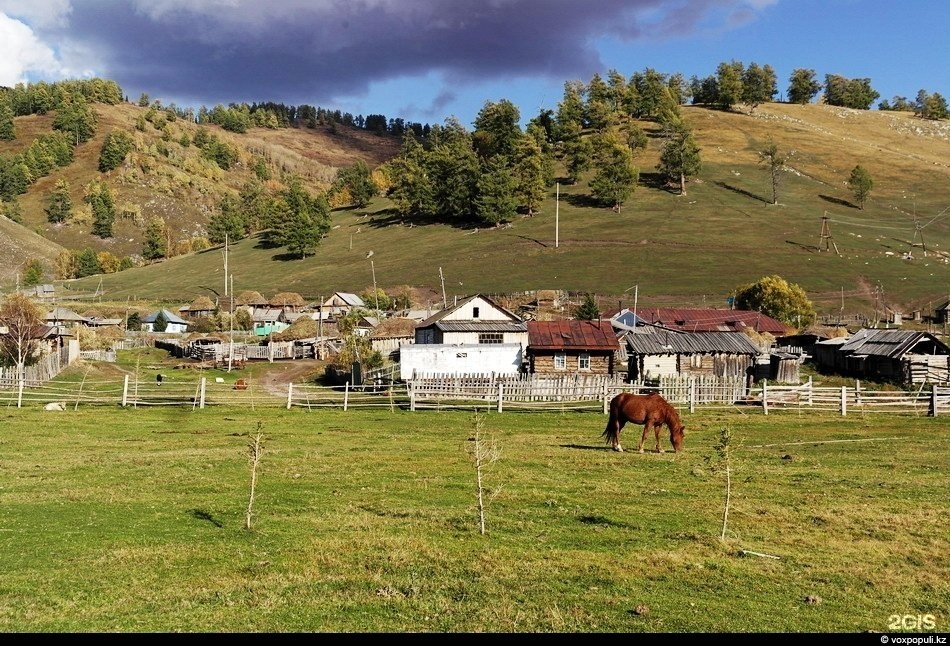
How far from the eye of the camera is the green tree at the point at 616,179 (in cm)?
15625

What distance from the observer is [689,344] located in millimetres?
50469

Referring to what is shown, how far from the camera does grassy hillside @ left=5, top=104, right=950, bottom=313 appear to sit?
111 metres

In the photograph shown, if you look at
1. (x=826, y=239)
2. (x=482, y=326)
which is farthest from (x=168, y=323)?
(x=826, y=239)

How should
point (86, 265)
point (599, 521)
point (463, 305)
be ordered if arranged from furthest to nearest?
point (86, 265)
point (463, 305)
point (599, 521)

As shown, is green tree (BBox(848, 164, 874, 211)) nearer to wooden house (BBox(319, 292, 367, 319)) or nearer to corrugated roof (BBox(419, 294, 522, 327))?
wooden house (BBox(319, 292, 367, 319))

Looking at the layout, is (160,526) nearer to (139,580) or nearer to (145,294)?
(139,580)

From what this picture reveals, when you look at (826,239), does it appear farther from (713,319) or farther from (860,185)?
(713,319)

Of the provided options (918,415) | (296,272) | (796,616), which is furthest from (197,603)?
(296,272)

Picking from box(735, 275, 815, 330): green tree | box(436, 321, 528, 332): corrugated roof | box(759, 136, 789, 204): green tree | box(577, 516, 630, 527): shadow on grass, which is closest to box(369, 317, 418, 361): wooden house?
box(436, 321, 528, 332): corrugated roof

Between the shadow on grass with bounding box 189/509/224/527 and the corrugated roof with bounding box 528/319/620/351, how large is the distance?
35.9m

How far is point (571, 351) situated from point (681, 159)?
125 metres

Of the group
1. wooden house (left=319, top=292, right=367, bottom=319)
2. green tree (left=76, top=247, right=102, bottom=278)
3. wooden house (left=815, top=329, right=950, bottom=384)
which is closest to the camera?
wooden house (left=815, top=329, right=950, bottom=384)

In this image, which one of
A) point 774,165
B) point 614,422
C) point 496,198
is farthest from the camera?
point 774,165

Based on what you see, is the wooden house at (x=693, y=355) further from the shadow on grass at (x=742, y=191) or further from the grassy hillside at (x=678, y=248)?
the shadow on grass at (x=742, y=191)
